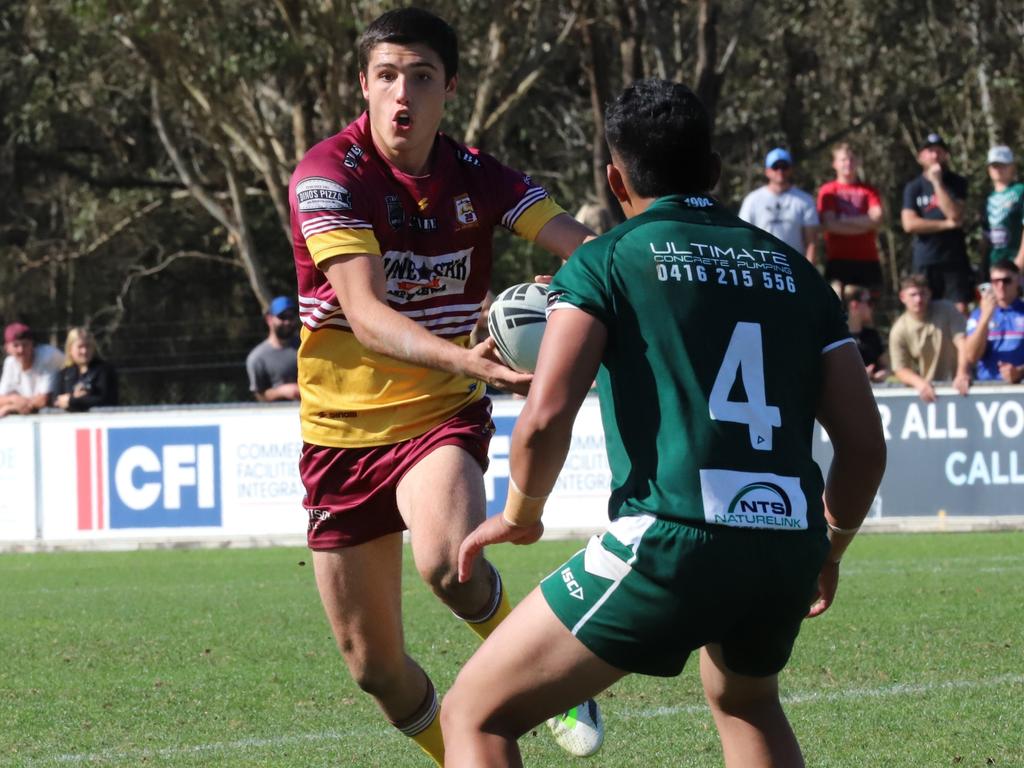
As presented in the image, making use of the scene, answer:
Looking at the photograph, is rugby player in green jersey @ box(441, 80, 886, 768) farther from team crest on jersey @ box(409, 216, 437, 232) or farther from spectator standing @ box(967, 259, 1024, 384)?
spectator standing @ box(967, 259, 1024, 384)

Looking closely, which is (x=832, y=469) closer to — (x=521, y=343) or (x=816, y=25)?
(x=521, y=343)

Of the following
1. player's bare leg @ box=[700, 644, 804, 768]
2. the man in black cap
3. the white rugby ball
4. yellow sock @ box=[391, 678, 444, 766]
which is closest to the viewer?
player's bare leg @ box=[700, 644, 804, 768]

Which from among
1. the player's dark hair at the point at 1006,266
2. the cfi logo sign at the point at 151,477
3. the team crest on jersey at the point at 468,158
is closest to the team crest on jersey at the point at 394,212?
the team crest on jersey at the point at 468,158

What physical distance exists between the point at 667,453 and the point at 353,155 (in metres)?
2.16

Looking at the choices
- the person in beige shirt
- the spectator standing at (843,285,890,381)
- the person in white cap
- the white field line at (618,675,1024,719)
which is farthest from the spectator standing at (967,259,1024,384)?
the white field line at (618,675,1024,719)

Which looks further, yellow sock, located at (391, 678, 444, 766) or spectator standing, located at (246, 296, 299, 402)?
spectator standing, located at (246, 296, 299, 402)

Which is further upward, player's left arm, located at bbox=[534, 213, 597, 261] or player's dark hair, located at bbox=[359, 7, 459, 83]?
player's dark hair, located at bbox=[359, 7, 459, 83]

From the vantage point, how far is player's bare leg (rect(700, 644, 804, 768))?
376 centimetres

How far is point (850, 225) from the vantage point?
1572cm

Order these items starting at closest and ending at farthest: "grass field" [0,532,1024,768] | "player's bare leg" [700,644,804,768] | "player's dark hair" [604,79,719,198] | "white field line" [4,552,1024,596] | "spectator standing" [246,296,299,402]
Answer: "player's dark hair" [604,79,719,198] → "player's bare leg" [700,644,804,768] → "grass field" [0,532,1024,768] → "white field line" [4,552,1024,596] → "spectator standing" [246,296,299,402]

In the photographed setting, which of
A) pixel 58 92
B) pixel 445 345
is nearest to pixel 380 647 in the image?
pixel 445 345

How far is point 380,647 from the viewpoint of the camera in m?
5.21

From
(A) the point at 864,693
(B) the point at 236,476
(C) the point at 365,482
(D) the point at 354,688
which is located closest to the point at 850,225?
(B) the point at 236,476

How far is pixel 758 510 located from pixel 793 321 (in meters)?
0.42
